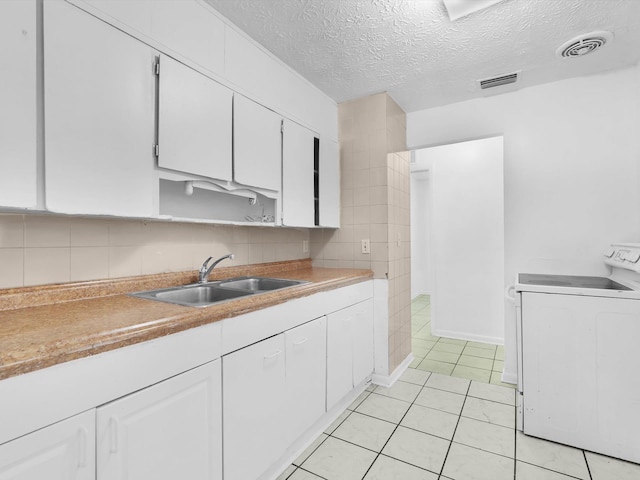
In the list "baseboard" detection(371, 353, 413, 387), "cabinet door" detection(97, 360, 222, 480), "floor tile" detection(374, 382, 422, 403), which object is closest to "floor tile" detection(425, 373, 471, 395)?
"floor tile" detection(374, 382, 422, 403)

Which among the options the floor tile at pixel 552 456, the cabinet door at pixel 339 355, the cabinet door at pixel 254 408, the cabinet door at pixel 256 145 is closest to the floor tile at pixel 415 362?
the cabinet door at pixel 339 355

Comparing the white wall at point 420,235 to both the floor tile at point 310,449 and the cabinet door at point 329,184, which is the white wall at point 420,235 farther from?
the floor tile at point 310,449

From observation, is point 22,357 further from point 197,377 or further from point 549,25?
point 549,25

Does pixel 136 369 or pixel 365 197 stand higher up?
pixel 365 197

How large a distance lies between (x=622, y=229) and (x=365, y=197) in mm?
1776

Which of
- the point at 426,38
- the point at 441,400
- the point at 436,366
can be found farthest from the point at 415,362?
the point at 426,38

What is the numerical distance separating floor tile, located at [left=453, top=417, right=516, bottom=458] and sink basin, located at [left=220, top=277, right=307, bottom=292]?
1323mm

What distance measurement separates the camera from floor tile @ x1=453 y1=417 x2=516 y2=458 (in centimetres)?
177

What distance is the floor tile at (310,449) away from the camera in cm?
168

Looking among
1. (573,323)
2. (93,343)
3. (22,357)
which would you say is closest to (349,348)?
(573,323)

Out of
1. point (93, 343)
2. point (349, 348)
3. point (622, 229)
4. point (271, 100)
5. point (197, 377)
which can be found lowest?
point (349, 348)

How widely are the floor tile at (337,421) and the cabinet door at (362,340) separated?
193 mm

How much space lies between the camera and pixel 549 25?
179 centimetres

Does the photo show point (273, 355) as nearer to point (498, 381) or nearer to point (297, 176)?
point (297, 176)
